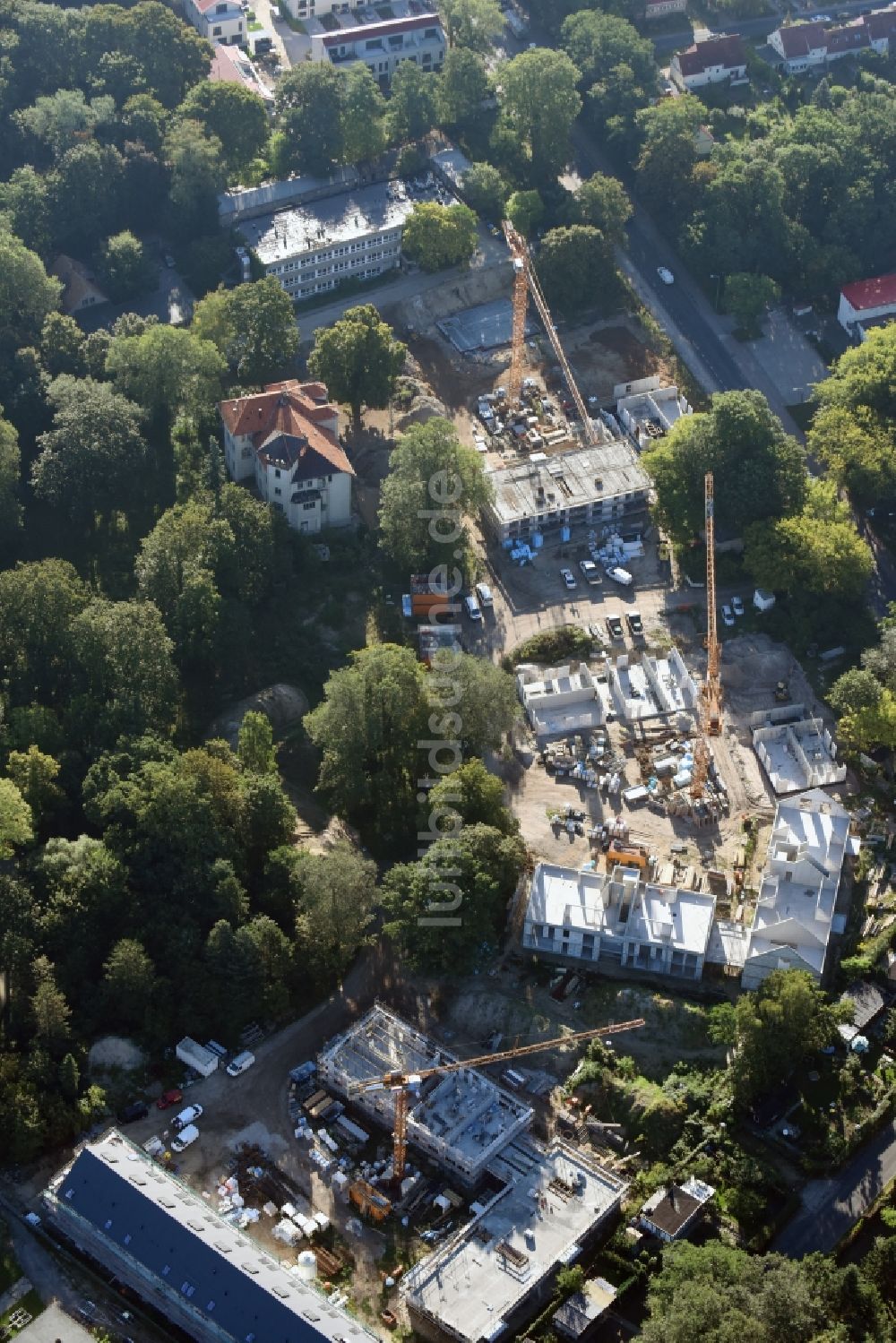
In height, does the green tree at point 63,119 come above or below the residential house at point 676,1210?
above

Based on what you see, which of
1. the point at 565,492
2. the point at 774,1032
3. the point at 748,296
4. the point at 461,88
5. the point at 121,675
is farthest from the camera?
the point at 461,88

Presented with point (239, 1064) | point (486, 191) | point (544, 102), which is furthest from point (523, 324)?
point (239, 1064)

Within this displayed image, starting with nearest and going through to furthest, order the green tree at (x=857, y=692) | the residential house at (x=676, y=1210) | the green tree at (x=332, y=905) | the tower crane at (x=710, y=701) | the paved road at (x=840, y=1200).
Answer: the residential house at (x=676, y=1210) < the paved road at (x=840, y=1200) < the green tree at (x=332, y=905) < the tower crane at (x=710, y=701) < the green tree at (x=857, y=692)

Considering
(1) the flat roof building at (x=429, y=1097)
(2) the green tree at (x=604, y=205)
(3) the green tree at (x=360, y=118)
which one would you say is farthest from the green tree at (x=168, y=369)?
(1) the flat roof building at (x=429, y=1097)

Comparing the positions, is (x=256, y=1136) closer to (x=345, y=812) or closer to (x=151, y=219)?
(x=345, y=812)

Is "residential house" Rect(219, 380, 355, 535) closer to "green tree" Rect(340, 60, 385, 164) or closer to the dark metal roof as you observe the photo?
"green tree" Rect(340, 60, 385, 164)

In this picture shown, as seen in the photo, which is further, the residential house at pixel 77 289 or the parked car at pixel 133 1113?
the residential house at pixel 77 289

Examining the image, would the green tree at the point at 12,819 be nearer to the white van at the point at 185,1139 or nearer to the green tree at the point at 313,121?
the white van at the point at 185,1139

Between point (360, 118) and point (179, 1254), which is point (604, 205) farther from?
point (179, 1254)
